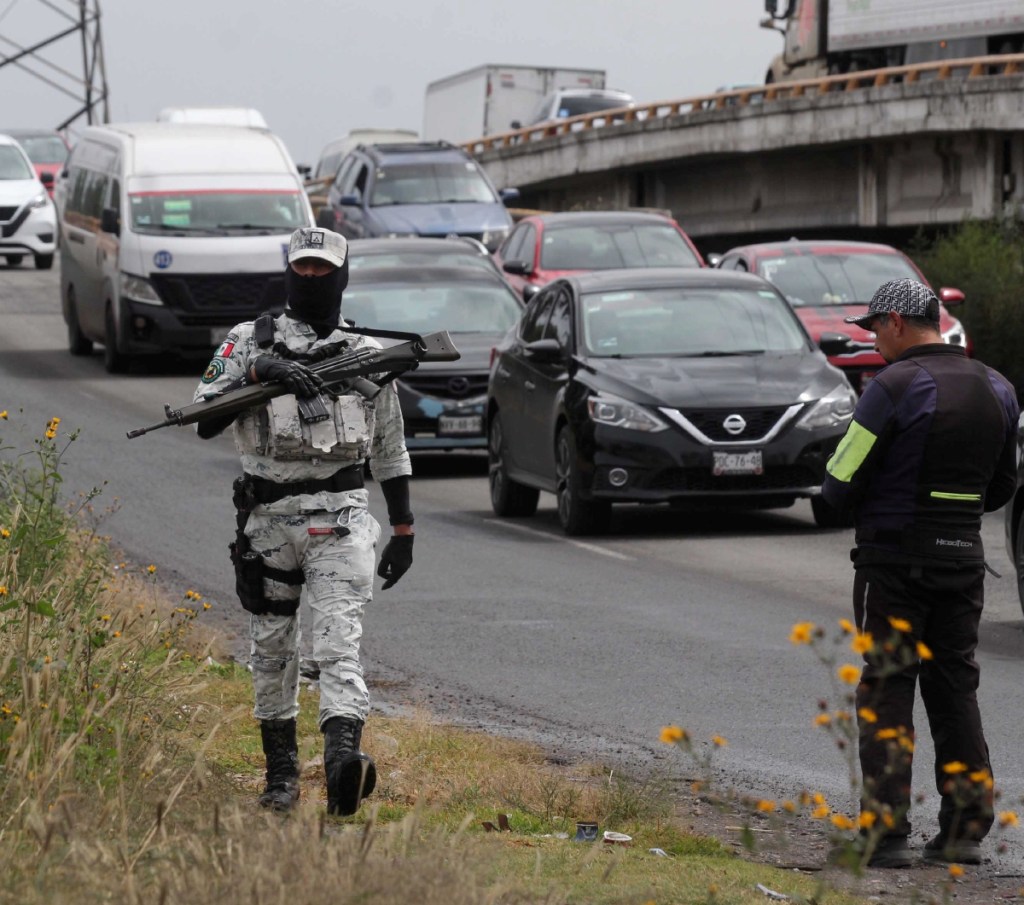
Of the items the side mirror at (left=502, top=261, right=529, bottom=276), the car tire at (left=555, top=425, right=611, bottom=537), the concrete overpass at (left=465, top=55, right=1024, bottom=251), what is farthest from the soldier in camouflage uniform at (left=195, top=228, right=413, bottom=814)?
the concrete overpass at (left=465, top=55, right=1024, bottom=251)

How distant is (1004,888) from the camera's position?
6.21 metres

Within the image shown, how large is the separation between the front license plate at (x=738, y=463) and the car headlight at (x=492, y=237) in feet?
58.4

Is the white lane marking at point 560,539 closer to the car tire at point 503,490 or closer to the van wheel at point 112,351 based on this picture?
the car tire at point 503,490

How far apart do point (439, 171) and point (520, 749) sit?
83.9 ft

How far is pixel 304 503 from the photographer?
6609mm

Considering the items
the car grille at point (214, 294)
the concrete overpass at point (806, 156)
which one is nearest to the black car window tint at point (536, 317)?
the car grille at point (214, 294)

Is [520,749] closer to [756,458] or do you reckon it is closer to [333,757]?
[333,757]

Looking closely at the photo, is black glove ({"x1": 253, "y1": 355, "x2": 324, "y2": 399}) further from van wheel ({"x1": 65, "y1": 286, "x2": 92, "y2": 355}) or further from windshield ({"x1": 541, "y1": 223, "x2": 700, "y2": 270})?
van wheel ({"x1": 65, "y1": 286, "x2": 92, "y2": 355})

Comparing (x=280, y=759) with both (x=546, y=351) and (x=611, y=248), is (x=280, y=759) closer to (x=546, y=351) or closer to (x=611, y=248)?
(x=546, y=351)

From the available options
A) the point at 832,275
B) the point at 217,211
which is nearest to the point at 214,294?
the point at 217,211

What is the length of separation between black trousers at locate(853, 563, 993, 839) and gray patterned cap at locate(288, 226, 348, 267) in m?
1.84

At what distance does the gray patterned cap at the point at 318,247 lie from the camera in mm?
6695

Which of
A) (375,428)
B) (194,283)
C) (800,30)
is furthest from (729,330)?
(800,30)

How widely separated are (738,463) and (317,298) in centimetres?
801
